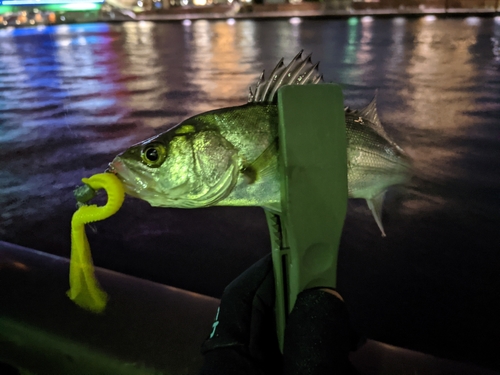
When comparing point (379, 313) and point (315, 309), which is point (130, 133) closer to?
point (379, 313)

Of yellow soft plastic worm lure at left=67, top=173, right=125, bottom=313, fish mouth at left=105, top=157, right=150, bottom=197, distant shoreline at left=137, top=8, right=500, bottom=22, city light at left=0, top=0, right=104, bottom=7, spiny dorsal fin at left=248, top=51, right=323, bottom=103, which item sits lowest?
yellow soft plastic worm lure at left=67, top=173, right=125, bottom=313

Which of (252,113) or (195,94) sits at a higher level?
(252,113)

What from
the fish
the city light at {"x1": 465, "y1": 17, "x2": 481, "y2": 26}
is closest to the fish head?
the fish

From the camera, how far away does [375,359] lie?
5.70 feet

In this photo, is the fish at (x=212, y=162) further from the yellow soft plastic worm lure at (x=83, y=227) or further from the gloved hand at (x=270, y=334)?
the gloved hand at (x=270, y=334)

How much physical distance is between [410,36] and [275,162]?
18200 millimetres

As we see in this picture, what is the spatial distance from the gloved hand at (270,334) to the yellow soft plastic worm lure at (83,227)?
1.55 ft

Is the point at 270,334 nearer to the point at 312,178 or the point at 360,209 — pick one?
the point at 312,178

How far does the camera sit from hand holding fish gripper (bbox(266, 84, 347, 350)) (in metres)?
0.98

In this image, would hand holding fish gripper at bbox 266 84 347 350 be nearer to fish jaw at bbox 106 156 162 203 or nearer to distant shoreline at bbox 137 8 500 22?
fish jaw at bbox 106 156 162 203

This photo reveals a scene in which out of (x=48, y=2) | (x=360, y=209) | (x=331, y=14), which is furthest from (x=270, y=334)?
(x=48, y=2)

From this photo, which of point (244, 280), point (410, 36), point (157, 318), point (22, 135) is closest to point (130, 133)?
point (22, 135)

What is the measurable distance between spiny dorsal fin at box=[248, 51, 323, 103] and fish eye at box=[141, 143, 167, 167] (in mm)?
392

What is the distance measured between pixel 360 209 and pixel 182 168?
104 inches
